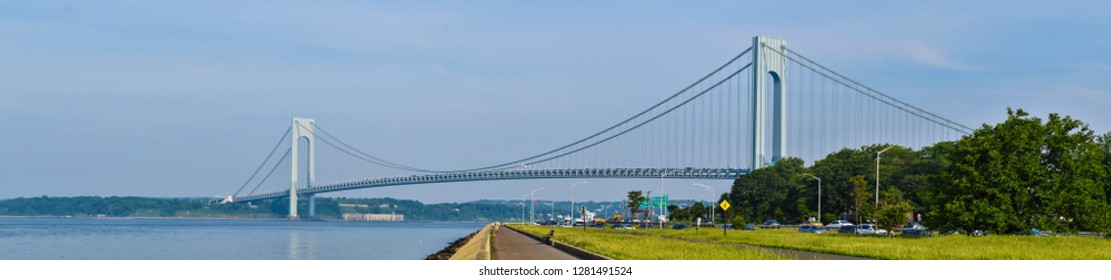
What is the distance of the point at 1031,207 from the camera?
185 feet

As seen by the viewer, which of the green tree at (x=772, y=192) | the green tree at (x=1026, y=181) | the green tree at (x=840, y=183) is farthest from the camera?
the green tree at (x=772, y=192)

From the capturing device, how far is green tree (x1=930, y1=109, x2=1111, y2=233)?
55.5 meters

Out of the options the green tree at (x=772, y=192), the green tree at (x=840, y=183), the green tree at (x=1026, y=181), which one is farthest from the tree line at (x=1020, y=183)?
the green tree at (x=772, y=192)

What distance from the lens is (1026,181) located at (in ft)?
185

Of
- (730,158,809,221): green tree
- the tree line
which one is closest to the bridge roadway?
(730,158,809,221): green tree

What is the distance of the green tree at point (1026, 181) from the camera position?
182 feet

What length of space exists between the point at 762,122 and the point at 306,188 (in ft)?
299

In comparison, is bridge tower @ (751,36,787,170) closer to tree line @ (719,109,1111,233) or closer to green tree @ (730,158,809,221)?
green tree @ (730,158,809,221)

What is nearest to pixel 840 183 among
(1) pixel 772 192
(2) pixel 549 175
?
(1) pixel 772 192

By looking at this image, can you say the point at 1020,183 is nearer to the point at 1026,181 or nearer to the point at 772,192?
the point at 1026,181

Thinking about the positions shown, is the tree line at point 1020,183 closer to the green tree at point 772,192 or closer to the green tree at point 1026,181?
the green tree at point 1026,181

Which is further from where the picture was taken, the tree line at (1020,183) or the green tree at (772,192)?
the green tree at (772,192)

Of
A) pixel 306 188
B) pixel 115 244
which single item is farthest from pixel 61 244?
pixel 306 188
